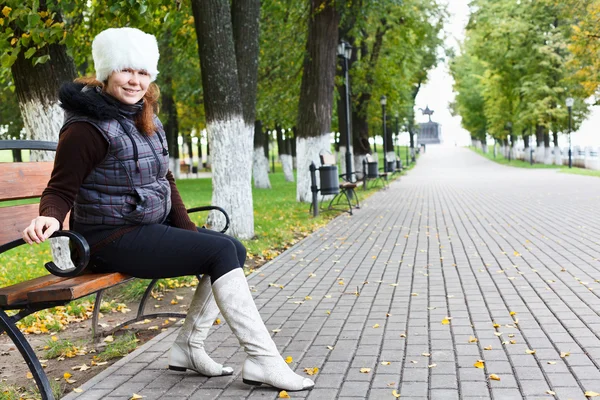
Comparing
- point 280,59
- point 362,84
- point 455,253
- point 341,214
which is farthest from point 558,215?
point 362,84

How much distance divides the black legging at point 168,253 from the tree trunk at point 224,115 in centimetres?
614

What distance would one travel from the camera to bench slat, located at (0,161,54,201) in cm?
446

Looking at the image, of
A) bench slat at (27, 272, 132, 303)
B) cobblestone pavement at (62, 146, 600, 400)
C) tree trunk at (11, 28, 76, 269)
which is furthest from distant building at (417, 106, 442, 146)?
bench slat at (27, 272, 132, 303)

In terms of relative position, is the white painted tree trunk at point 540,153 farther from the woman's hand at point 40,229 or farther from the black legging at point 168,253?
the woman's hand at point 40,229

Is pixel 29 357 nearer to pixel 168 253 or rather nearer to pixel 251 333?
pixel 168 253

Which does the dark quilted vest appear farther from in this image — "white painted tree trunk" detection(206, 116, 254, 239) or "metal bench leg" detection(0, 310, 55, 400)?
"white painted tree trunk" detection(206, 116, 254, 239)

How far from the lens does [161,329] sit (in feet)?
18.3

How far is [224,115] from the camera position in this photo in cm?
1032

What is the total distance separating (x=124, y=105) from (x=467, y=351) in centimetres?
239

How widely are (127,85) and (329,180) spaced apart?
11.2 m

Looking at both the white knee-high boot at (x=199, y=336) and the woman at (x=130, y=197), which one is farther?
the white knee-high boot at (x=199, y=336)

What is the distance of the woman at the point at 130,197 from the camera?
12.9 ft

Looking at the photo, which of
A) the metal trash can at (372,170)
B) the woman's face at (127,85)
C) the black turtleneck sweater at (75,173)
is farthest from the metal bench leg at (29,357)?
the metal trash can at (372,170)

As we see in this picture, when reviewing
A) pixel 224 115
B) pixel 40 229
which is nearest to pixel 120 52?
pixel 40 229
